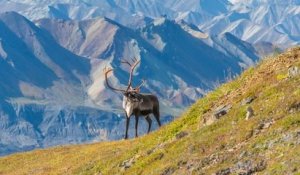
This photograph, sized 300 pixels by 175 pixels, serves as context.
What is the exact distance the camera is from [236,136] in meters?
26.1

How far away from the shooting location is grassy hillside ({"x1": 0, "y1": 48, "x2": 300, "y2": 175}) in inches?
920

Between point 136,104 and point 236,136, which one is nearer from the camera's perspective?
point 236,136

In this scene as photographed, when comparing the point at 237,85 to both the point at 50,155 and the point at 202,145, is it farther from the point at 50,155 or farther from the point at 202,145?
the point at 50,155

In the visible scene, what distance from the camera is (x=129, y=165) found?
3084 cm

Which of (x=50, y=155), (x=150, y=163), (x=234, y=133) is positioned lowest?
(x=50, y=155)

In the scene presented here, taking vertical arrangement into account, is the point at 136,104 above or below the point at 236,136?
below

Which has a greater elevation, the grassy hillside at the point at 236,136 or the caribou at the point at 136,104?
the grassy hillside at the point at 236,136

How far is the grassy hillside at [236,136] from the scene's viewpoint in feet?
76.7

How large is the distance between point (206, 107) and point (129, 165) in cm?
588

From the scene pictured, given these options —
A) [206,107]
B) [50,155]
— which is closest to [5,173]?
[50,155]

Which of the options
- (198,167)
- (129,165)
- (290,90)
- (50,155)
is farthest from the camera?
(50,155)

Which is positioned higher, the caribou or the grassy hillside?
the grassy hillside

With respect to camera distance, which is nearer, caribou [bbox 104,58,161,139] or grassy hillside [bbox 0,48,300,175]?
grassy hillside [bbox 0,48,300,175]

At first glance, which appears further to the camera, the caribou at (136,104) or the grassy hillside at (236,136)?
the caribou at (136,104)
